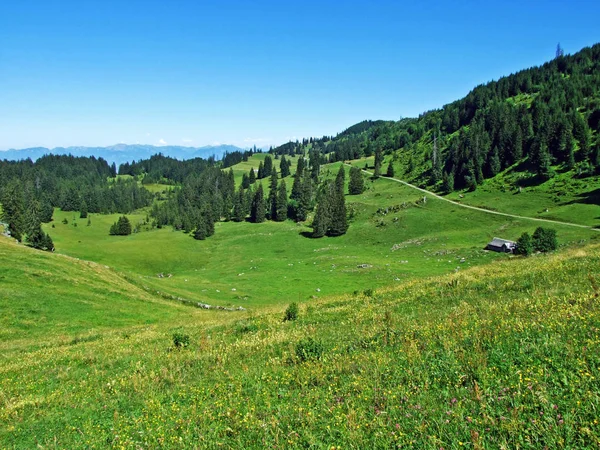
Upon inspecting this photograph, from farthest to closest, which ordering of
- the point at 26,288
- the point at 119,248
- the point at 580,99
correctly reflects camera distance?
the point at 580,99 → the point at 119,248 → the point at 26,288

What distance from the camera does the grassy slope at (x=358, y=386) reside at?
19.4ft

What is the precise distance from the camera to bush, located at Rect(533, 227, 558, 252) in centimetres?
5576

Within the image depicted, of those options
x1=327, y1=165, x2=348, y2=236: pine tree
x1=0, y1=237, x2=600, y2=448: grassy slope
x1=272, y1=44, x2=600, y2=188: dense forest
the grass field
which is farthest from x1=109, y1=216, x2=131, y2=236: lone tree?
x1=0, y1=237, x2=600, y2=448: grassy slope

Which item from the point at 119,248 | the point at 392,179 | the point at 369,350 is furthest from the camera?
the point at 392,179

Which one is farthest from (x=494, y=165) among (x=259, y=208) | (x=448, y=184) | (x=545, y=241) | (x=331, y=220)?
(x=259, y=208)

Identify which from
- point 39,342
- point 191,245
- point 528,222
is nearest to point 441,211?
point 528,222

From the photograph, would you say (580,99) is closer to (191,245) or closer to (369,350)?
(191,245)

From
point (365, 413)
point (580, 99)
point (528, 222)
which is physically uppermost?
point (580, 99)

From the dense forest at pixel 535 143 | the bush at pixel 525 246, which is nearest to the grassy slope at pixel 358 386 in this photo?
the bush at pixel 525 246

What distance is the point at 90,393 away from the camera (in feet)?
35.4

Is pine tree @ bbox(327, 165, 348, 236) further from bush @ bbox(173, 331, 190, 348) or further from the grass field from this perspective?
bush @ bbox(173, 331, 190, 348)

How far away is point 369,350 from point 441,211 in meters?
106

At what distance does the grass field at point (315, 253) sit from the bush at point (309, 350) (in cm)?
3238

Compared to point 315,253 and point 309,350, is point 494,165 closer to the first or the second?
point 315,253
